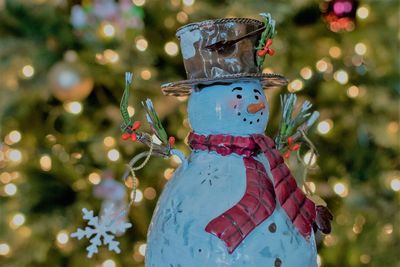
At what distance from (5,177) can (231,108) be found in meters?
0.87

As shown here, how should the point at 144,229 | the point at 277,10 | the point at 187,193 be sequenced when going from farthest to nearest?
the point at 144,229 < the point at 277,10 < the point at 187,193

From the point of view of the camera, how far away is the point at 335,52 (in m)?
1.30

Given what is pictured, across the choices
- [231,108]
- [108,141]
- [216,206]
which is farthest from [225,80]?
[108,141]

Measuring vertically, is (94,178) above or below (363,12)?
below

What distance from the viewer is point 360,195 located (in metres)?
1.30

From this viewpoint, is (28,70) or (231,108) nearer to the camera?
(231,108)

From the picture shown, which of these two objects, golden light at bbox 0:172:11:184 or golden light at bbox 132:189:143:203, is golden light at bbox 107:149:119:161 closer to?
golden light at bbox 132:189:143:203

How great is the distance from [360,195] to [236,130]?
27.5 inches

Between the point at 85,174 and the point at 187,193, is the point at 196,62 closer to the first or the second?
the point at 187,193

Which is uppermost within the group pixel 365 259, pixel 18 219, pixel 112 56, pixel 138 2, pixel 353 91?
pixel 138 2

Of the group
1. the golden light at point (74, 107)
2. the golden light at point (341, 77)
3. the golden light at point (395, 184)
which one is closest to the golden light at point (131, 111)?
the golden light at point (74, 107)

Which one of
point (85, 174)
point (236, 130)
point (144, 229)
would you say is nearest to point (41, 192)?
point (85, 174)

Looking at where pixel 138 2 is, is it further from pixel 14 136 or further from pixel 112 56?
pixel 14 136

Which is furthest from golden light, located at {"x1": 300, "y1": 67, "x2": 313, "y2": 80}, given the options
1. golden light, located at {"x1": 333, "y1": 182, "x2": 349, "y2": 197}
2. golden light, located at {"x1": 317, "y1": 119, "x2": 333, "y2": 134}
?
golden light, located at {"x1": 333, "y1": 182, "x2": 349, "y2": 197}
